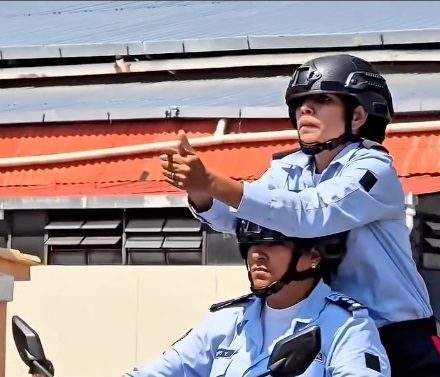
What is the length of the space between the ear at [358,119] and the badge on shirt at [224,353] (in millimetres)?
874

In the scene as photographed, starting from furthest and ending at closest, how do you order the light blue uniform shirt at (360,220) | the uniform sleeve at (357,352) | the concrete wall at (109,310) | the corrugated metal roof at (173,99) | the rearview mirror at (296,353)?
the concrete wall at (109,310) → the corrugated metal roof at (173,99) → the light blue uniform shirt at (360,220) → the uniform sleeve at (357,352) → the rearview mirror at (296,353)

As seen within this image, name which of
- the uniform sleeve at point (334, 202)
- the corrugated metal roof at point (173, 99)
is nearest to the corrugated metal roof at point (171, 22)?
the corrugated metal roof at point (173, 99)

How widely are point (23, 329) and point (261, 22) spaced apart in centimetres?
789

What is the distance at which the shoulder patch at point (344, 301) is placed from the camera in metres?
3.46

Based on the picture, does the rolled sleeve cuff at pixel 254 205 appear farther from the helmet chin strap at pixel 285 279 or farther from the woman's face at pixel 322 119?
the woman's face at pixel 322 119

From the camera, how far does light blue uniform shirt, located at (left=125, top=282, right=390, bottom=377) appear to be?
3.34m

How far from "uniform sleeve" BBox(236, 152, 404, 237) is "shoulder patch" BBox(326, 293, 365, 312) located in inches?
8.7

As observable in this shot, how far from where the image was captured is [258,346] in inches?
140

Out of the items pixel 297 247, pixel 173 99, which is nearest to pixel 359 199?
pixel 297 247

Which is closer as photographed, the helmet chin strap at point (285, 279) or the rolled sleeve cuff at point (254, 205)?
the rolled sleeve cuff at point (254, 205)

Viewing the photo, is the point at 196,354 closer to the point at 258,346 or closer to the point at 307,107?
the point at 258,346

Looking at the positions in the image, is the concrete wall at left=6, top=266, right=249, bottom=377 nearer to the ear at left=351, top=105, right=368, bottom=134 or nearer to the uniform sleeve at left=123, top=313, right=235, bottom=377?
the uniform sleeve at left=123, top=313, right=235, bottom=377

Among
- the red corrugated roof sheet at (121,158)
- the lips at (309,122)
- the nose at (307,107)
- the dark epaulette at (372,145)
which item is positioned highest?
the red corrugated roof sheet at (121,158)

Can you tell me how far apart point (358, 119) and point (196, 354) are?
1008mm
